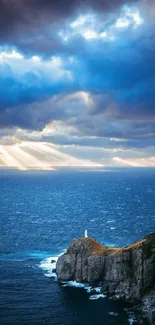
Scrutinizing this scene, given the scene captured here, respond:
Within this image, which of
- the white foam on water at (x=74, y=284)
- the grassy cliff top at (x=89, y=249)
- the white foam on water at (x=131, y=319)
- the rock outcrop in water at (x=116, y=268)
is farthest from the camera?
the grassy cliff top at (x=89, y=249)

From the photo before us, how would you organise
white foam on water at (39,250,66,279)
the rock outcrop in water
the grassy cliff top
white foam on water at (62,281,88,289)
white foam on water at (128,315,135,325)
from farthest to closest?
white foam on water at (39,250,66,279)
the grassy cliff top
white foam on water at (62,281,88,289)
the rock outcrop in water
white foam on water at (128,315,135,325)

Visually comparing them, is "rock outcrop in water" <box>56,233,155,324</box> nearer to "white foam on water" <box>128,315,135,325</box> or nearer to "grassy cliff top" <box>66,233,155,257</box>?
"grassy cliff top" <box>66,233,155,257</box>

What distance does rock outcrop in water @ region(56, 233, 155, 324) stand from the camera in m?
95.9

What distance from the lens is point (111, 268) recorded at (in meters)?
105

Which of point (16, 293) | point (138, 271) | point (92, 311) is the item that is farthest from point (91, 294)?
point (16, 293)

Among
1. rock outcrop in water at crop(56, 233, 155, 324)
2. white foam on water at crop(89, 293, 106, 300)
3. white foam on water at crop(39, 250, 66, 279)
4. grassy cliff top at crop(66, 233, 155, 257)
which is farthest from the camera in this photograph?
white foam on water at crop(39, 250, 66, 279)

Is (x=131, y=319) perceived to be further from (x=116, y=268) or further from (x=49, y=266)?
(x=49, y=266)

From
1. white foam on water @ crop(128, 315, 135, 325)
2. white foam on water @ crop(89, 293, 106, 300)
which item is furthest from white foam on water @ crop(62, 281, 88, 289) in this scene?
white foam on water @ crop(128, 315, 135, 325)

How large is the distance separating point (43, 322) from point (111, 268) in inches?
1099

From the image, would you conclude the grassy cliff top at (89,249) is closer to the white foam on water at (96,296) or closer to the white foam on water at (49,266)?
the white foam on water at (49,266)

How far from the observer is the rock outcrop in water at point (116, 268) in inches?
3775

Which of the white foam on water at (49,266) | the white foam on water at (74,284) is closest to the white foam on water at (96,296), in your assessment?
the white foam on water at (74,284)

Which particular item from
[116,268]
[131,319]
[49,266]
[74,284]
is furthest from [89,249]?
[131,319]

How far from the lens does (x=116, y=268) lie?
339 feet
